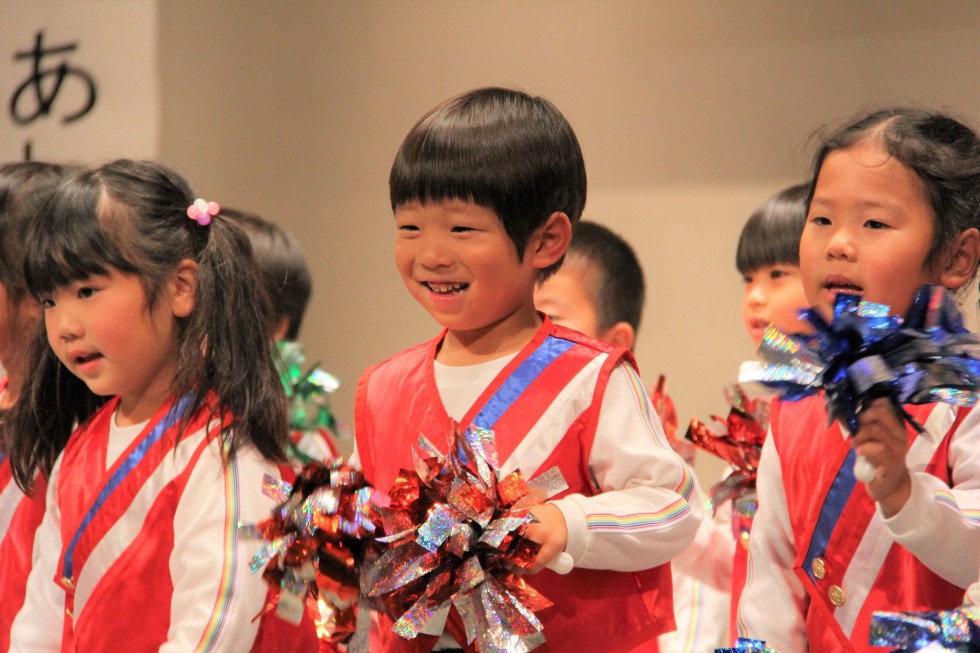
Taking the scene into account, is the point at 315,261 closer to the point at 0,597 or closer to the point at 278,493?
the point at 0,597

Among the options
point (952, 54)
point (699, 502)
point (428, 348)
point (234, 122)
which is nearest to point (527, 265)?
point (428, 348)

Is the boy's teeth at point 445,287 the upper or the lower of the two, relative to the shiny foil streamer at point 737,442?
upper

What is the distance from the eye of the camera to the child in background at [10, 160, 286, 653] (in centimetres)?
167

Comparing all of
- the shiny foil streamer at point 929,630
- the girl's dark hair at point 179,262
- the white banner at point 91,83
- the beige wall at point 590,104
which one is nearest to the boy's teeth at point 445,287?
the girl's dark hair at point 179,262

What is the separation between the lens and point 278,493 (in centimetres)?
141

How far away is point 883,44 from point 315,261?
1855mm

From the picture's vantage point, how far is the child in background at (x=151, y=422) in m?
1.67

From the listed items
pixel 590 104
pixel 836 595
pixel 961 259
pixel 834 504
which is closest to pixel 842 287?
pixel 961 259

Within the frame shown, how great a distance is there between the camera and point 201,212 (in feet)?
6.08

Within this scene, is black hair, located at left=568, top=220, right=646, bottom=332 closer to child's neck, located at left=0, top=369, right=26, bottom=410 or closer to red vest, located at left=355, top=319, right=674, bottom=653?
red vest, located at left=355, top=319, right=674, bottom=653

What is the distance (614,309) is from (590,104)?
3.74 feet

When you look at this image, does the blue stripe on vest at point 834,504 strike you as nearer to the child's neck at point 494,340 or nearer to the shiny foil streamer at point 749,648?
the shiny foil streamer at point 749,648

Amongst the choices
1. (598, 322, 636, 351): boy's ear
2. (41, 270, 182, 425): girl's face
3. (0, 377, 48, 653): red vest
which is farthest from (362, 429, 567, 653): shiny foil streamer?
(598, 322, 636, 351): boy's ear

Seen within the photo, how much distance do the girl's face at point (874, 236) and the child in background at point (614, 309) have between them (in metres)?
0.84
